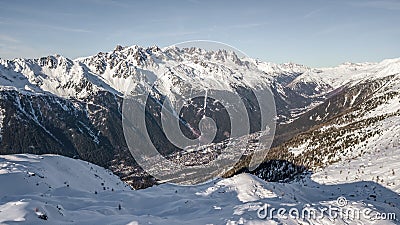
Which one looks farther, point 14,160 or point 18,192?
point 14,160

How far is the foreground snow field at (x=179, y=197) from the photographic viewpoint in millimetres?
17703

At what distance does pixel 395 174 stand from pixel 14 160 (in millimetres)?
39722

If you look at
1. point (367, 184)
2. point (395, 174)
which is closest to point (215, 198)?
point (367, 184)

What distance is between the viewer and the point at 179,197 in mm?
25531

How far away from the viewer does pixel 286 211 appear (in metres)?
19.2

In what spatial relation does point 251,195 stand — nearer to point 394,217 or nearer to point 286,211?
point 286,211

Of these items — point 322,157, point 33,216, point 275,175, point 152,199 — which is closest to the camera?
point 33,216

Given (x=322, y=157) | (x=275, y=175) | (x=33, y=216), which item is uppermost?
(x=33, y=216)

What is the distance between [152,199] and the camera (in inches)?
981

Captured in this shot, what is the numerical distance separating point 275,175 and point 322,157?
45.4 feet

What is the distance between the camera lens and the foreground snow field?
58.1ft

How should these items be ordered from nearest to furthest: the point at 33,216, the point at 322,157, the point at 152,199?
the point at 33,216 < the point at 152,199 < the point at 322,157

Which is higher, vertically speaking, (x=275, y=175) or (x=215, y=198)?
(x=215, y=198)

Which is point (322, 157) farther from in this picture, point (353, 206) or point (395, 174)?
point (353, 206)
